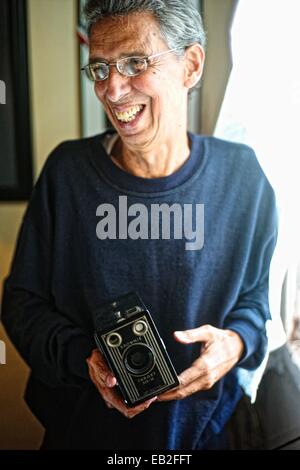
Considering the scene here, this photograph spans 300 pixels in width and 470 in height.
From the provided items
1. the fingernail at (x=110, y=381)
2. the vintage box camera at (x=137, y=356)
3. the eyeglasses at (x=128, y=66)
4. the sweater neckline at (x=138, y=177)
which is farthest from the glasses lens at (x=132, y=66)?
the fingernail at (x=110, y=381)

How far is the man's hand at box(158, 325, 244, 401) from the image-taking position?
3.06 feet

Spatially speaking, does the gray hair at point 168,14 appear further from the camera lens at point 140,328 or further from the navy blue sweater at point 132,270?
the camera lens at point 140,328

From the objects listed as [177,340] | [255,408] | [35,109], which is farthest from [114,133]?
[255,408]

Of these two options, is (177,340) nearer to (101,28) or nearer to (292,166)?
(292,166)

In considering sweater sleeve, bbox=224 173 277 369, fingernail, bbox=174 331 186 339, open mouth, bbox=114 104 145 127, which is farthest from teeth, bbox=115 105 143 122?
fingernail, bbox=174 331 186 339

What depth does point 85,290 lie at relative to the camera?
933 mm

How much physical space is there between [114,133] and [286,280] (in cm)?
44

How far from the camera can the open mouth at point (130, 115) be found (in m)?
0.88

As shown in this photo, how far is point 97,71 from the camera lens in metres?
0.88

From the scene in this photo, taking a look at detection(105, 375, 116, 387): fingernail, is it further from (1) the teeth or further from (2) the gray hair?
(2) the gray hair

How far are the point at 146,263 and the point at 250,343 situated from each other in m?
0.26

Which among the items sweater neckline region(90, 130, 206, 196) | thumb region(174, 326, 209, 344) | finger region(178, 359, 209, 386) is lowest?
finger region(178, 359, 209, 386)

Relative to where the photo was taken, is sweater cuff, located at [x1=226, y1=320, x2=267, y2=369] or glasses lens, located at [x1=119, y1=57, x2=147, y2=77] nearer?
glasses lens, located at [x1=119, y1=57, x2=147, y2=77]

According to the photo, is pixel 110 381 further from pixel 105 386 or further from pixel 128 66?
pixel 128 66
